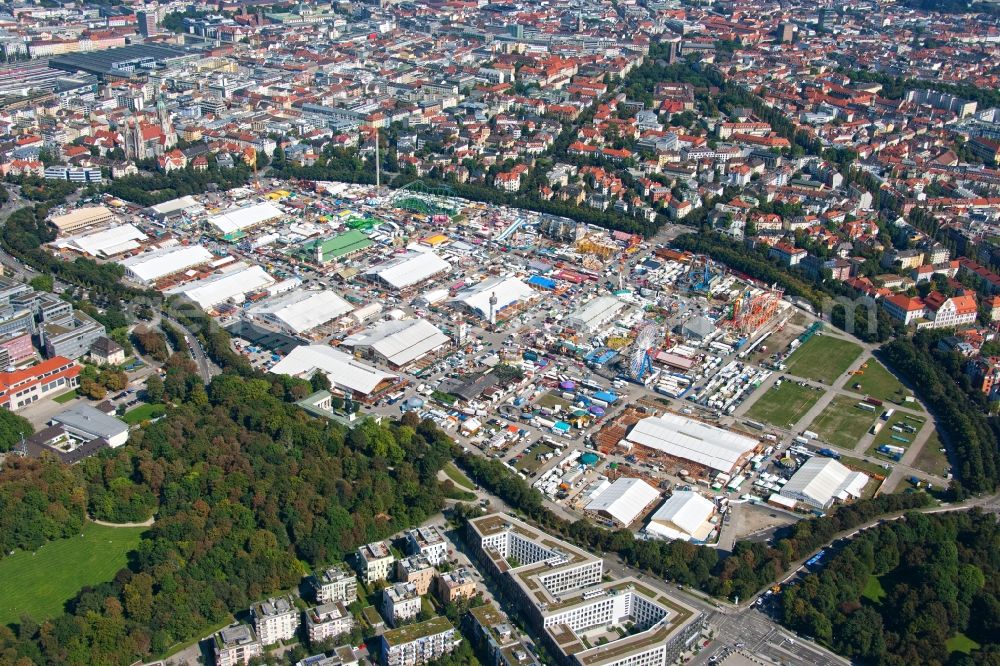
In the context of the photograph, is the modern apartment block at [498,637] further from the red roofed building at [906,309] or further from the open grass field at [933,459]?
the red roofed building at [906,309]

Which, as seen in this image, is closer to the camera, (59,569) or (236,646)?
(236,646)

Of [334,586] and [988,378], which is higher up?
[988,378]

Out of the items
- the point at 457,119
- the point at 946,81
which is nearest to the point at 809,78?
the point at 946,81

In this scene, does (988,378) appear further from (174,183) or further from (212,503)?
(174,183)

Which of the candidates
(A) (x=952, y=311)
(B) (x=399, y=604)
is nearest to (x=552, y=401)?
(B) (x=399, y=604)

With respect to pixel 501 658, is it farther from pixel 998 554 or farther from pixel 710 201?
pixel 710 201
